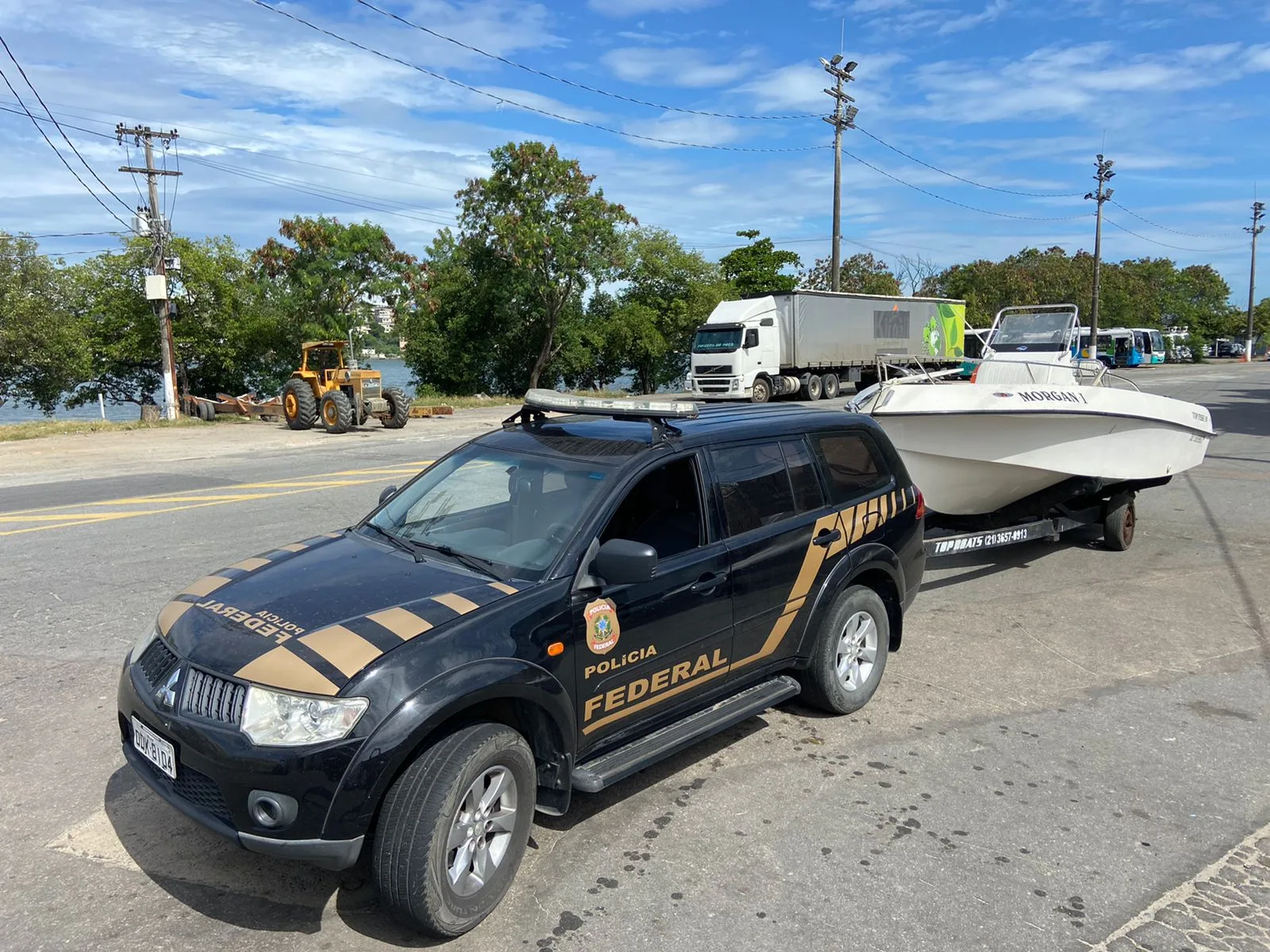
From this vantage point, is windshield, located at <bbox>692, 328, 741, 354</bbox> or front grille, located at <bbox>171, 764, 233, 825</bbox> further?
windshield, located at <bbox>692, 328, 741, 354</bbox>

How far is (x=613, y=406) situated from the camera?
4328 millimetres

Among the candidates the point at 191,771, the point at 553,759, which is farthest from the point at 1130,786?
the point at 191,771

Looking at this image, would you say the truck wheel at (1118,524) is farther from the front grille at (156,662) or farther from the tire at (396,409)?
the tire at (396,409)

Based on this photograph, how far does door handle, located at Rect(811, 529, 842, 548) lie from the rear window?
0.18 meters

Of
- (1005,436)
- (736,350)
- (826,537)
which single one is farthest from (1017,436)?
(736,350)

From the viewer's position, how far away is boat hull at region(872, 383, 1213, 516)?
7.55 metres

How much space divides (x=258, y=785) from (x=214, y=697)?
37 cm

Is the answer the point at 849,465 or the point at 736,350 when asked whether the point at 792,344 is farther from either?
the point at 849,465

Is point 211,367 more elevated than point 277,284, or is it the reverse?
point 277,284

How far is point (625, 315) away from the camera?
46688 millimetres

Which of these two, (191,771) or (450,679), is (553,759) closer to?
(450,679)

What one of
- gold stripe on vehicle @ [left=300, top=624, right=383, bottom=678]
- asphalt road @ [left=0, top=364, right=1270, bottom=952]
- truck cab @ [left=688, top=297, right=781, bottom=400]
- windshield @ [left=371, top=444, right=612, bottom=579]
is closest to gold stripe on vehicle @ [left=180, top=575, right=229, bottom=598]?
Result: windshield @ [left=371, top=444, right=612, bottom=579]

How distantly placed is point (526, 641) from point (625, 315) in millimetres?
44383

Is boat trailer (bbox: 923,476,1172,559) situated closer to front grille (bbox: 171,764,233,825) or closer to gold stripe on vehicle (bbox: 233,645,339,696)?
gold stripe on vehicle (bbox: 233,645,339,696)
